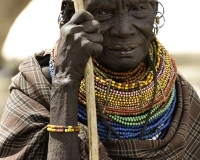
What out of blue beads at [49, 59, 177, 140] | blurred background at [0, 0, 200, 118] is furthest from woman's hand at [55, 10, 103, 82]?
blurred background at [0, 0, 200, 118]

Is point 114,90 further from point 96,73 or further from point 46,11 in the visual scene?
point 46,11

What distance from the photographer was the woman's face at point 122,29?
3.54m

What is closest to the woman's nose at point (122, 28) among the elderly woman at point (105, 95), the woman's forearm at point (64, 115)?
the elderly woman at point (105, 95)

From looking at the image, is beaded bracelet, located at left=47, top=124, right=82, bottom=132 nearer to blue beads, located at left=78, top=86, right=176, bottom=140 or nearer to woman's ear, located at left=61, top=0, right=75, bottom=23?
blue beads, located at left=78, top=86, right=176, bottom=140

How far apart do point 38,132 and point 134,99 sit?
1.76 ft

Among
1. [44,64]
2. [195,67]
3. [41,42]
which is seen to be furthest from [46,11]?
[44,64]

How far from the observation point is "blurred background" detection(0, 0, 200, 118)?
8.49 metres

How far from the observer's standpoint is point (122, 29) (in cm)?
352

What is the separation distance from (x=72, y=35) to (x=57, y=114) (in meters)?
0.40

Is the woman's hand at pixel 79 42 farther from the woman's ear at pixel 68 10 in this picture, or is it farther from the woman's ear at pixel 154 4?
the woman's ear at pixel 154 4

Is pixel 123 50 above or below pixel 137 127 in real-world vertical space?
above

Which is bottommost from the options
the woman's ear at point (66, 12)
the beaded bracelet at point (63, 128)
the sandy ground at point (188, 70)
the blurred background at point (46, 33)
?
the sandy ground at point (188, 70)

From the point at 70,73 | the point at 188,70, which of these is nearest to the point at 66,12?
the point at 70,73

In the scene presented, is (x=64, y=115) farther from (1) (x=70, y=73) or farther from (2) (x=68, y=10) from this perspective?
(2) (x=68, y=10)
